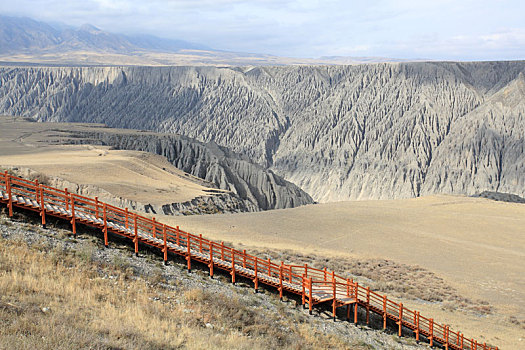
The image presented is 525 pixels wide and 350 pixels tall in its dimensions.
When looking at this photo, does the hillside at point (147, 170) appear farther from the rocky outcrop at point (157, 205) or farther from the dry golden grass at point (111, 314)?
the dry golden grass at point (111, 314)

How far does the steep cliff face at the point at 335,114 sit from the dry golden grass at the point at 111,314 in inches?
2917

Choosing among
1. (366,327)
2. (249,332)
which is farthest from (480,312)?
(249,332)

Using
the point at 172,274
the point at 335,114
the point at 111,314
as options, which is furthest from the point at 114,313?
the point at 335,114

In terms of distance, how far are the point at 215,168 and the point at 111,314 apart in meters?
52.3

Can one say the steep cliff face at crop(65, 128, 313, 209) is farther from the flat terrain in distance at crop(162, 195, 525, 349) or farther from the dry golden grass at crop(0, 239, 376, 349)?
the dry golden grass at crop(0, 239, 376, 349)

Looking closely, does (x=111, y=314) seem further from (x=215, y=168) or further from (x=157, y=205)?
(x=215, y=168)

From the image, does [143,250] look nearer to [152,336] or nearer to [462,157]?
[152,336]

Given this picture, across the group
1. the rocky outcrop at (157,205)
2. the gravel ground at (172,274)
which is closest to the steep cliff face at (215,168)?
the rocky outcrop at (157,205)

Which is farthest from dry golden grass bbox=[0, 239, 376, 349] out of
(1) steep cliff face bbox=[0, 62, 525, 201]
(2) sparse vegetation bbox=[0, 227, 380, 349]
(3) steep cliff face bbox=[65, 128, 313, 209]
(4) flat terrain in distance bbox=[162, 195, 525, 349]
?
(1) steep cliff face bbox=[0, 62, 525, 201]

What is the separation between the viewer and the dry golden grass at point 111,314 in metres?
8.55

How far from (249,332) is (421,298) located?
11.2m

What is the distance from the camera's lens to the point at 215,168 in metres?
62.1

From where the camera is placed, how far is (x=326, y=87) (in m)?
108

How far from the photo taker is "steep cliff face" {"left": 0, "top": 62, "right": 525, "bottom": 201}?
83.5 metres
